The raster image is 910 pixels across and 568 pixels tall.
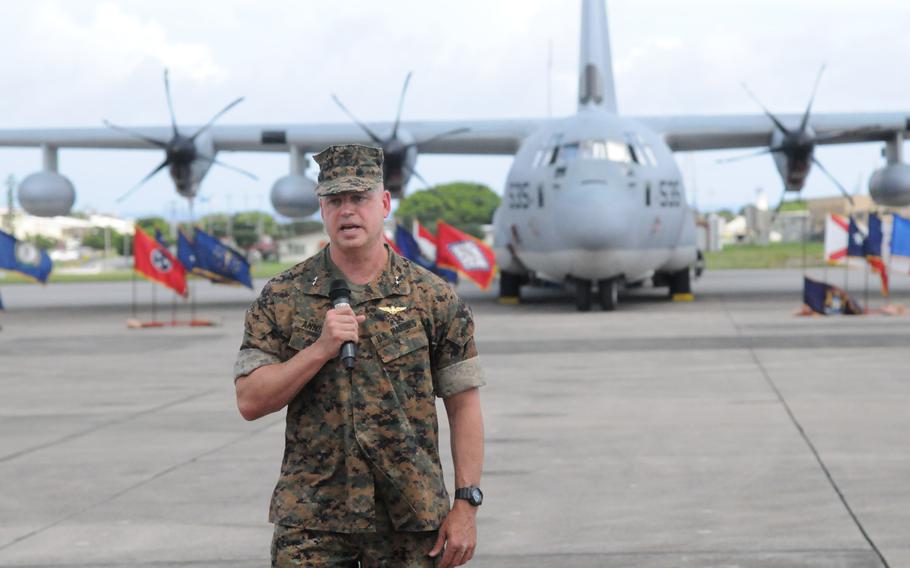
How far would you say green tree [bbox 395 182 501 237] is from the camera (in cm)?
→ 15225

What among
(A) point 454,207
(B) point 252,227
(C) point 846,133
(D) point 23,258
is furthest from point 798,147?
(B) point 252,227

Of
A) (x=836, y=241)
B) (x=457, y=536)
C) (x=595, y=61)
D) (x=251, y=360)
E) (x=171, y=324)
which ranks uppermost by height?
(x=595, y=61)

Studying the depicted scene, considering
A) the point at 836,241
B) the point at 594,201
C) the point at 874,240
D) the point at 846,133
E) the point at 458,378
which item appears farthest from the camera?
the point at 846,133

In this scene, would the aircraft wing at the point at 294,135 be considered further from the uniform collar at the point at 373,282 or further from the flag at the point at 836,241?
the uniform collar at the point at 373,282

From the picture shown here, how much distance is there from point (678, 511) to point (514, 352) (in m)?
10.2

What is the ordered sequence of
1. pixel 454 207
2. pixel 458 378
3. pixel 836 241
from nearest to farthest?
pixel 458 378
pixel 836 241
pixel 454 207

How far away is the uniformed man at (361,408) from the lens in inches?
147

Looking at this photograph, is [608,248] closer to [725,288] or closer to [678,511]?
[725,288]

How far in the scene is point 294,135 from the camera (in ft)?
103

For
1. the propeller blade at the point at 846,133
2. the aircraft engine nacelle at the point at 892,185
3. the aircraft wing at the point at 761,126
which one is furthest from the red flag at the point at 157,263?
the aircraft engine nacelle at the point at 892,185

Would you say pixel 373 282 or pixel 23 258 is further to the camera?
pixel 23 258

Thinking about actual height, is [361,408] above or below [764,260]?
above

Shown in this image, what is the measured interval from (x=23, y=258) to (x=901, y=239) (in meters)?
16.1

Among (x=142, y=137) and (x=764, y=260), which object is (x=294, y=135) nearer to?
(x=142, y=137)
